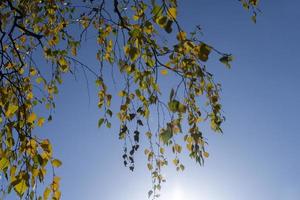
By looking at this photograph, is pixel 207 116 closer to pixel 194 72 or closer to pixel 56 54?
pixel 194 72

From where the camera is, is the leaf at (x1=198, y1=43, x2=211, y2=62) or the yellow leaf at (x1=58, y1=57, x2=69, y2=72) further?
the yellow leaf at (x1=58, y1=57, x2=69, y2=72)

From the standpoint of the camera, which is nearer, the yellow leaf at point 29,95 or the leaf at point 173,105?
the leaf at point 173,105

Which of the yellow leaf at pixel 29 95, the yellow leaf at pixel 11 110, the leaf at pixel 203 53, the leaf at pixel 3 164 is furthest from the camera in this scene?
the yellow leaf at pixel 29 95

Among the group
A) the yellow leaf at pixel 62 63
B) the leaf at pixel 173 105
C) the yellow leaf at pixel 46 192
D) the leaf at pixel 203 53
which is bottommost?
the yellow leaf at pixel 46 192

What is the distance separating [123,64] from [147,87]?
11.4 inches

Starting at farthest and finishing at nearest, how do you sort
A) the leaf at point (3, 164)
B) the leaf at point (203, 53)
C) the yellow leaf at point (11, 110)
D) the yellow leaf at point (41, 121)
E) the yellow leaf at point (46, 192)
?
the yellow leaf at point (41, 121) → the yellow leaf at point (11, 110) → the yellow leaf at point (46, 192) → the leaf at point (3, 164) → the leaf at point (203, 53)

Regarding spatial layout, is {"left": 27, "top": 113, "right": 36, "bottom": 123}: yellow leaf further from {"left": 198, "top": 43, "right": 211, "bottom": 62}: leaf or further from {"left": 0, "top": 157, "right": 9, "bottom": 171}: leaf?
{"left": 198, "top": 43, "right": 211, "bottom": 62}: leaf

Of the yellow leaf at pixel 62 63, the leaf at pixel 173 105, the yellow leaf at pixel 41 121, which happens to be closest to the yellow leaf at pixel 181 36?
the leaf at pixel 173 105

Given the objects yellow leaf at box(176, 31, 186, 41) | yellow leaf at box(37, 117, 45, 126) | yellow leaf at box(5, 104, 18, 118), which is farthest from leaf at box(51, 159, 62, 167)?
yellow leaf at box(176, 31, 186, 41)

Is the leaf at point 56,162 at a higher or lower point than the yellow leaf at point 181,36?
lower

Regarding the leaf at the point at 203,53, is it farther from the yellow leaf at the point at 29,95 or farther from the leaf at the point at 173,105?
the yellow leaf at the point at 29,95

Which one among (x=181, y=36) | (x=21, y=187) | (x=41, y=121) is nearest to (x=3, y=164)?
(x=21, y=187)

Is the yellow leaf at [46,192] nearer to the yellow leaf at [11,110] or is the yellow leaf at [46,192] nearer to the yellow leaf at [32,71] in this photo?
the yellow leaf at [11,110]

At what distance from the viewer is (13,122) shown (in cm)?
310
